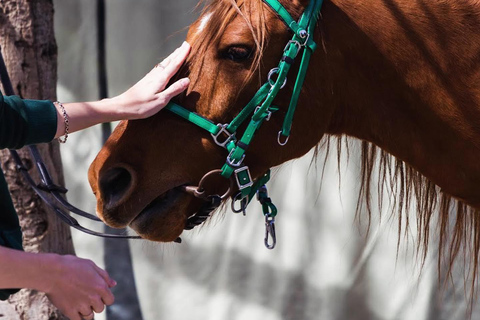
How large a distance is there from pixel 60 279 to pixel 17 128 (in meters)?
0.45

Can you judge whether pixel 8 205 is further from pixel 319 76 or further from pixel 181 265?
pixel 181 265

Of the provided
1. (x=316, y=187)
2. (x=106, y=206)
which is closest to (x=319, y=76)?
(x=106, y=206)

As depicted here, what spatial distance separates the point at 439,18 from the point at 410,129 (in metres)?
0.33

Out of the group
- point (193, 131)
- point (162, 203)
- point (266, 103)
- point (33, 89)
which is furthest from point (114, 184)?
point (33, 89)

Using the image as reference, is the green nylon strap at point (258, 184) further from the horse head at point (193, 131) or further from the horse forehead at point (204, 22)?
the horse forehead at point (204, 22)

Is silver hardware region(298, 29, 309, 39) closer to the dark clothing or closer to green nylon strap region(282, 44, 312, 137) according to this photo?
green nylon strap region(282, 44, 312, 137)

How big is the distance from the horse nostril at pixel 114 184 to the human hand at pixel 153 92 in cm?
16

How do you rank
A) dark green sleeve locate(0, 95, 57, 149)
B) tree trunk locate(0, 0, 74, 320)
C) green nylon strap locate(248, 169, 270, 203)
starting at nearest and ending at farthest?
dark green sleeve locate(0, 95, 57, 149), green nylon strap locate(248, 169, 270, 203), tree trunk locate(0, 0, 74, 320)

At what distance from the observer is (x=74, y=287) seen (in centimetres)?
144

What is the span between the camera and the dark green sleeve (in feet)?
5.42

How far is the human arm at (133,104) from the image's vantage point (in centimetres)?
181

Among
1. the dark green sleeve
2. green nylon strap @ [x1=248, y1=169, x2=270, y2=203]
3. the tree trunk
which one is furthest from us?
the tree trunk

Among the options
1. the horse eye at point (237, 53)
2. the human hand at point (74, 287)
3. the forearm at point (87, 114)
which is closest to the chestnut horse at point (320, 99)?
the horse eye at point (237, 53)

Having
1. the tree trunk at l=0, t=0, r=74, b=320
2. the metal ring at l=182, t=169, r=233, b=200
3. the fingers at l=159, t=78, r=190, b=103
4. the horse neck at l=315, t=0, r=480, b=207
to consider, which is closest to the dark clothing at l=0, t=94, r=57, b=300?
the fingers at l=159, t=78, r=190, b=103
